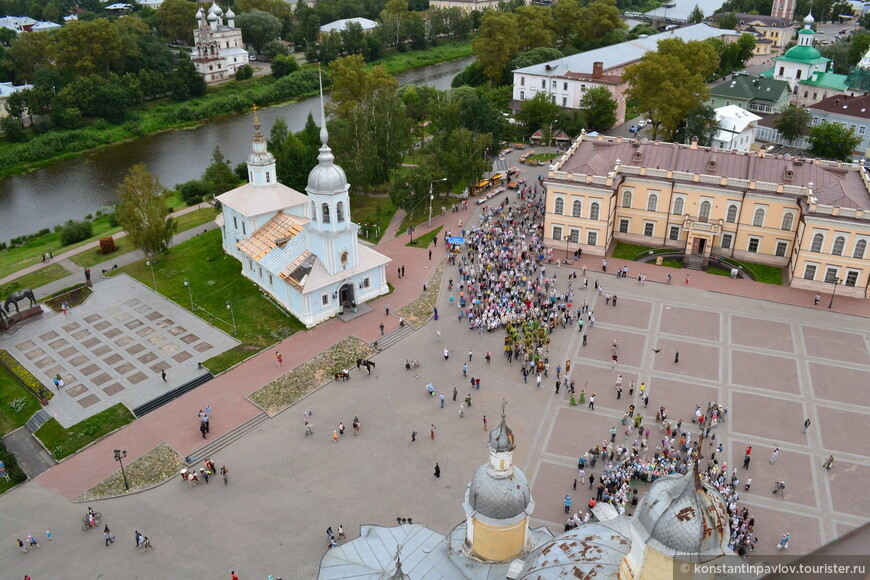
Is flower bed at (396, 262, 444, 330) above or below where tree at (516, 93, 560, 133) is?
below

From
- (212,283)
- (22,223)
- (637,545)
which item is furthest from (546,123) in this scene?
(637,545)

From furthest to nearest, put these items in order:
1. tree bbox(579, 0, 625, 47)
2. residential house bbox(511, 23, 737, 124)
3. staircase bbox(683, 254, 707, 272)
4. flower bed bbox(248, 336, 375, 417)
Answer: tree bbox(579, 0, 625, 47) < residential house bbox(511, 23, 737, 124) < staircase bbox(683, 254, 707, 272) < flower bed bbox(248, 336, 375, 417)

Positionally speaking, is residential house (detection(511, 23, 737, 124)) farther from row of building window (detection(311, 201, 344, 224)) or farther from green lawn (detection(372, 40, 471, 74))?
row of building window (detection(311, 201, 344, 224))

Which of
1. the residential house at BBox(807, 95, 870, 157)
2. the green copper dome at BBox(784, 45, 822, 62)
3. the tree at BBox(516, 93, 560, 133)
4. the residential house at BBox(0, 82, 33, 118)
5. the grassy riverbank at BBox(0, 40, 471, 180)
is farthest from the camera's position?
the green copper dome at BBox(784, 45, 822, 62)

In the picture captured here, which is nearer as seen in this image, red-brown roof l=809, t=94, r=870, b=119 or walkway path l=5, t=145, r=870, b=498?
walkway path l=5, t=145, r=870, b=498

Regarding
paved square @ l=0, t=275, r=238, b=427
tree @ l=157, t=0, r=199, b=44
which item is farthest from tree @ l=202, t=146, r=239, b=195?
tree @ l=157, t=0, r=199, b=44

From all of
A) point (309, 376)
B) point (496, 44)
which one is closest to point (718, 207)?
point (309, 376)

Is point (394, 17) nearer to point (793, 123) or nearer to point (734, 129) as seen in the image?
point (734, 129)
